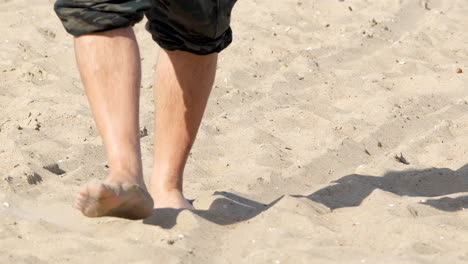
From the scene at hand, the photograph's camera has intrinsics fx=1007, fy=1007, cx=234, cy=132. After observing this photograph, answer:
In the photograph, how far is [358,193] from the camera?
11.4ft

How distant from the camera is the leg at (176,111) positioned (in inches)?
124

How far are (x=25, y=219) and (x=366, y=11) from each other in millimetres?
4174

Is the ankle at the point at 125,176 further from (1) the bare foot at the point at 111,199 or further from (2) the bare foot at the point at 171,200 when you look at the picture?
(2) the bare foot at the point at 171,200

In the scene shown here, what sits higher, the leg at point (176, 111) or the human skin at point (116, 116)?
the human skin at point (116, 116)

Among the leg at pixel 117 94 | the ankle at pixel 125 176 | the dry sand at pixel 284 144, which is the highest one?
the leg at pixel 117 94

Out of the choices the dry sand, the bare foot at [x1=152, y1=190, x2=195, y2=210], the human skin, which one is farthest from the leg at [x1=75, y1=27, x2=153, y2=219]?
the bare foot at [x1=152, y1=190, x2=195, y2=210]

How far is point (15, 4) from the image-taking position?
6297mm

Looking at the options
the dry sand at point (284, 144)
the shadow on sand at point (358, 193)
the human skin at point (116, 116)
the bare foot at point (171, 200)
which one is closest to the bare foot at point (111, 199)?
the human skin at point (116, 116)

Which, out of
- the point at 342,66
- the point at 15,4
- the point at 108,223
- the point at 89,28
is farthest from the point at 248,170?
the point at 15,4

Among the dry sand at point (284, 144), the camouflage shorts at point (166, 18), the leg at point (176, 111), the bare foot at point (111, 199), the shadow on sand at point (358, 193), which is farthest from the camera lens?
the leg at point (176, 111)

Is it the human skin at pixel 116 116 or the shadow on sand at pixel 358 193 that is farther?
the shadow on sand at pixel 358 193

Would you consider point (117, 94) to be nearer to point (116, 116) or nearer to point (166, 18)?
point (116, 116)

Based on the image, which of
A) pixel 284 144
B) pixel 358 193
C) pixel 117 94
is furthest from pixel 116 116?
pixel 284 144

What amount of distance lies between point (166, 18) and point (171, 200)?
0.57m
